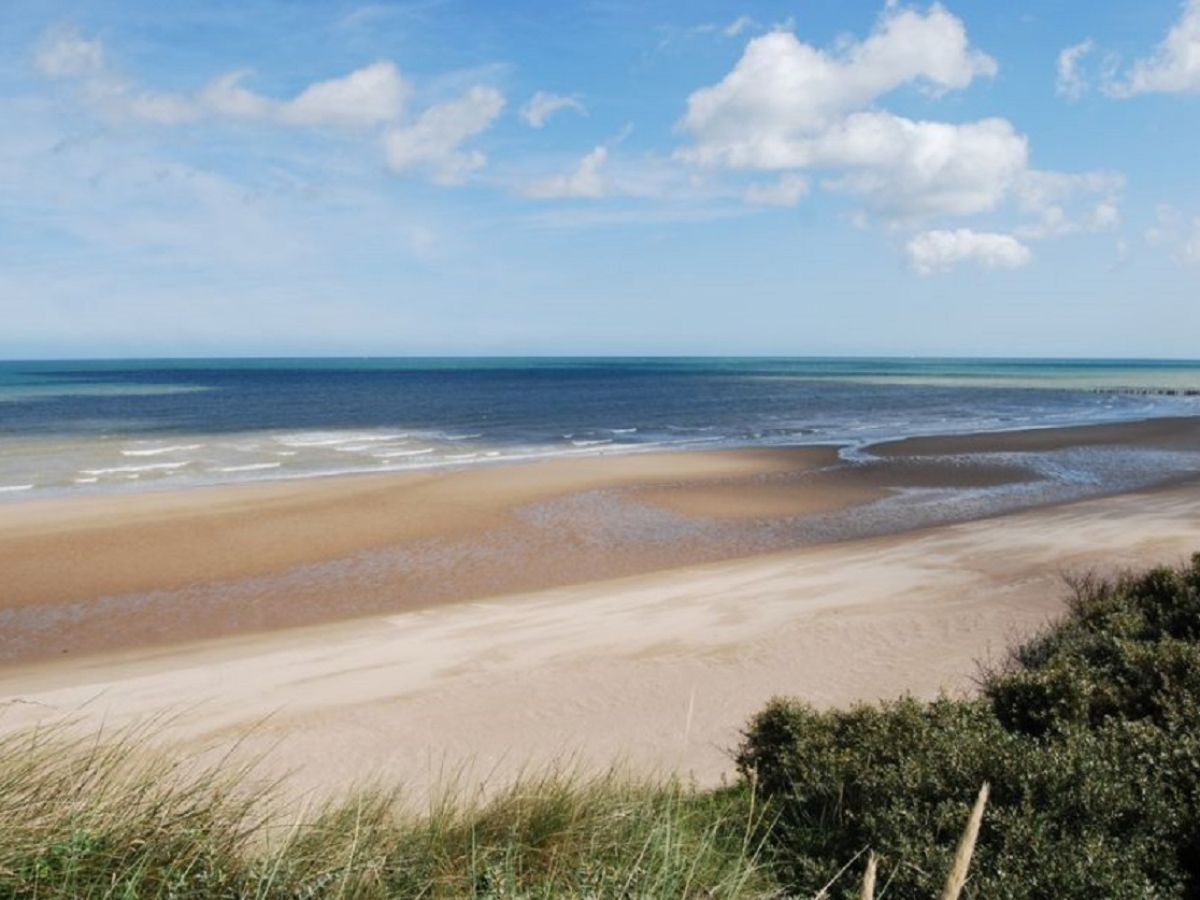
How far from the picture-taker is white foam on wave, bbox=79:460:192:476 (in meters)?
30.5

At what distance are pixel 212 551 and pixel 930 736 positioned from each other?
17.2 meters

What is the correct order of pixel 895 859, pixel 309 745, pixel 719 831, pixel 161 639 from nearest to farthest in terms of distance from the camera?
Answer: pixel 895 859 → pixel 719 831 → pixel 309 745 → pixel 161 639

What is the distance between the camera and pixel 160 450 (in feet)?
122

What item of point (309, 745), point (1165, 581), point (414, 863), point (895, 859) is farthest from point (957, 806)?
point (309, 745)

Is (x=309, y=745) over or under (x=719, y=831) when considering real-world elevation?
under

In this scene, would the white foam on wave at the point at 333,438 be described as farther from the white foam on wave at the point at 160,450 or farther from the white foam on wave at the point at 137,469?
the white foam on wave at the point at 137,469

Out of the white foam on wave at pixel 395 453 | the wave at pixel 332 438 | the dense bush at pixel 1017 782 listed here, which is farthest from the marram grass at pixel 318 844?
the wave at pixel 332 438

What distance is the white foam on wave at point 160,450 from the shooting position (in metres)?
36.0

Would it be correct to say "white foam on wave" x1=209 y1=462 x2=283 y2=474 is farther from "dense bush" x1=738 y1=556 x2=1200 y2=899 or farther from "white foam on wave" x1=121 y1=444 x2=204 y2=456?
"dense bush" x1=738 y1=556 x2=1200 y2=899

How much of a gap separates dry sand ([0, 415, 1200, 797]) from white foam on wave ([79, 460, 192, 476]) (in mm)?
20137

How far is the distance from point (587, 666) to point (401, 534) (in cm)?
1028

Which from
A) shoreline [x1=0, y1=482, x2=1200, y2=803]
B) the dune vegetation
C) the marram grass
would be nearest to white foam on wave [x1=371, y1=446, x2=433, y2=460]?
shoreline [x1=0, y1=482, x2=1200, y2=803]

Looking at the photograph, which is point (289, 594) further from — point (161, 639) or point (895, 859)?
point (895, 859)

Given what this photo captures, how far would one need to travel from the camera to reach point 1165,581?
8266 mm
